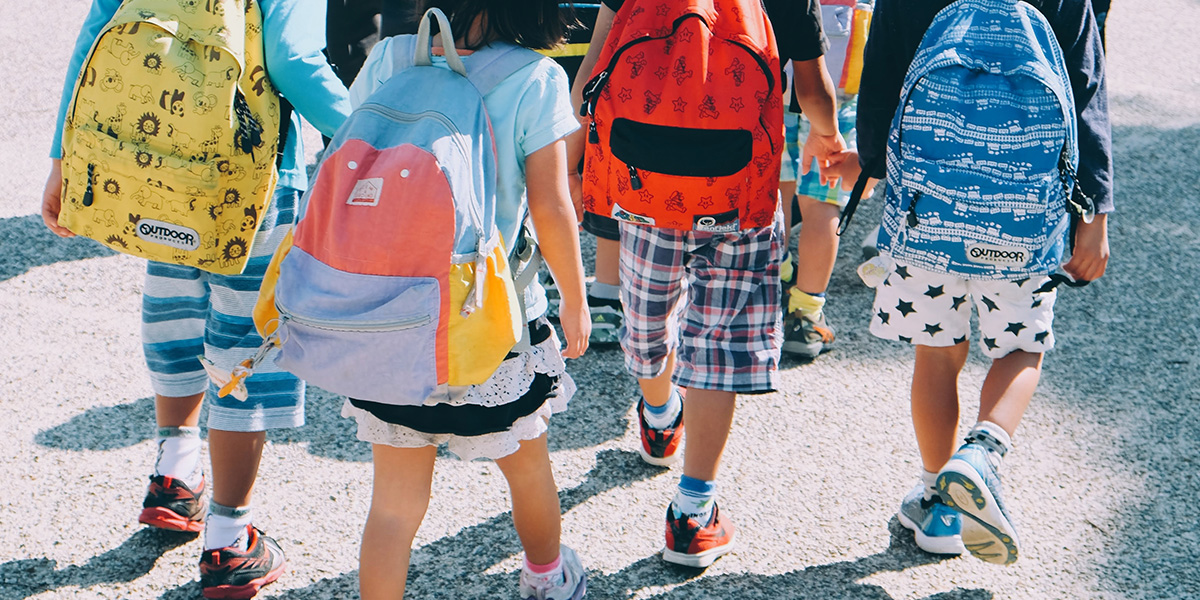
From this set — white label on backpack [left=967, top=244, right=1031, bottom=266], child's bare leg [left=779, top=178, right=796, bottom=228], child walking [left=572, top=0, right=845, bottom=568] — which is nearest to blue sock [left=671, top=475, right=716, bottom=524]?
child walking [left=572, top=0, right=845, bottom=568]

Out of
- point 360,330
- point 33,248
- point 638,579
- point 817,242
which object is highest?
point 360,330

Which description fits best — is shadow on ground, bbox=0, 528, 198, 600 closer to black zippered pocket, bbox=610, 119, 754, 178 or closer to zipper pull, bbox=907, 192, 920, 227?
black zippered pocket, bbox=610, 119, 754, 178

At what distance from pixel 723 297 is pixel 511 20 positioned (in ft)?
3.14

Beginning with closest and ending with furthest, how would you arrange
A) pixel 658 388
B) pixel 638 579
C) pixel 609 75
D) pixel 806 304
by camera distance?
1. pixel 609 75
2. pixel 638 579
3. pixel 658 388
4. pixel 806 304

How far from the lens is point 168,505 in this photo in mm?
2617

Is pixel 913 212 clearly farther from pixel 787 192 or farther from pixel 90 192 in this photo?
pixel 90 192

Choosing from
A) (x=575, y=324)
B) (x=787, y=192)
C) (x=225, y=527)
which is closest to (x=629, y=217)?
(x=575, y=324)

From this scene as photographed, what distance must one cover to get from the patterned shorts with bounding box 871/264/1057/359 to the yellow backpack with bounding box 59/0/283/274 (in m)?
1.49

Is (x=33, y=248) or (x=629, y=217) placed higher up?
(x=629, y=217)

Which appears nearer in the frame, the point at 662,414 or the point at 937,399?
the point at 937,399

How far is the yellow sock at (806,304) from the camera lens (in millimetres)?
3688

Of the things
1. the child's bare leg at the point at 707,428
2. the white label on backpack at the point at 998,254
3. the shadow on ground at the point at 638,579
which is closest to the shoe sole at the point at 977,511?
the shadow on ground at the point at 638,579

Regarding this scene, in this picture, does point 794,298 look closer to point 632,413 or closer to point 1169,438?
point 632,413

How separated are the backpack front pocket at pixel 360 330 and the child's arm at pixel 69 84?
719 millimetres
